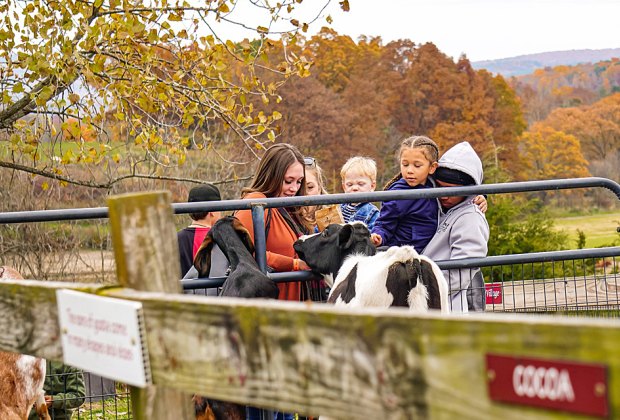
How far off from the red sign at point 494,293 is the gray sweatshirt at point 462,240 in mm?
338

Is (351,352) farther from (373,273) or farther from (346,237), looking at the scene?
(346,237)

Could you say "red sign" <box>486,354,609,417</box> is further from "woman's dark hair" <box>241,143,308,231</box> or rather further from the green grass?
the green grass

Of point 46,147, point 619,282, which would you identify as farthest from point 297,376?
point 46,147

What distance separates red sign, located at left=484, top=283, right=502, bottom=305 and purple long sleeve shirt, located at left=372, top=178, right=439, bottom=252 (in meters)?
0.61

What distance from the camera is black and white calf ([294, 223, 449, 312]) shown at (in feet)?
14.8

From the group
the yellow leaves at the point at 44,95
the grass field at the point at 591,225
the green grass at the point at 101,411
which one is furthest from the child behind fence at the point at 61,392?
the grass field at the point at 591,225

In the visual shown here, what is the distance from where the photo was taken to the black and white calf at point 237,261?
4.79m

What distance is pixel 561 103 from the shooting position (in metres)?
94.4

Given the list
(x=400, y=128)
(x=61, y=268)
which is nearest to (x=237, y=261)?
(x=61, y=268)

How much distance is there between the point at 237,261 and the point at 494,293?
7.17 feet

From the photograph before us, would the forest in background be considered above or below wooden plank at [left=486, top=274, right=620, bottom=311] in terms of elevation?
above

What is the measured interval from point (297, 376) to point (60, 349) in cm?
99

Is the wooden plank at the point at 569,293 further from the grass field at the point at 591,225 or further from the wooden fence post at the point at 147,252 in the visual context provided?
the grass field at the point at 591,225

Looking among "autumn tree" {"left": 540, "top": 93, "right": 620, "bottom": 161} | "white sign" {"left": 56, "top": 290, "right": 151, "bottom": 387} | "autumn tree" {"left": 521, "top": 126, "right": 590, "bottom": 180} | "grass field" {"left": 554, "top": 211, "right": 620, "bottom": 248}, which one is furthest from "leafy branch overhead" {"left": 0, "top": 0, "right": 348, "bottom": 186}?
"autumn tree" {"left": 540, "top": 93, "right": 620, "bottom": 161}
